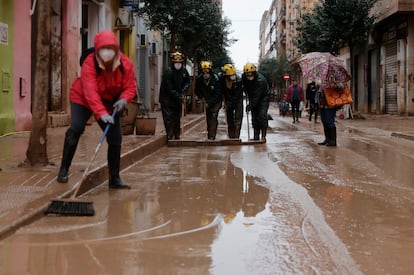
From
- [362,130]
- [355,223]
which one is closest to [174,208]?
[355,223]

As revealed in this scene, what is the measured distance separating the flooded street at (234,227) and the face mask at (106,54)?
56.6 inches

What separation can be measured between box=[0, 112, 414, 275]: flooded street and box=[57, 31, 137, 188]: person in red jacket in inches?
24.1

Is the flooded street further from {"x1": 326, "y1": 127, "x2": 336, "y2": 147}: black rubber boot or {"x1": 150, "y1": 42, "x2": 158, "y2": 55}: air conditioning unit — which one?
{"x1": 150, "y1": 42, "x2": 158, "y2": 55}: air conditioning unit

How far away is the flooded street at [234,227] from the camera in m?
3.83

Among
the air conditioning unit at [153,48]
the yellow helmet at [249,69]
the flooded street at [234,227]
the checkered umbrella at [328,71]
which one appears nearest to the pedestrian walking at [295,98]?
the air conditioning unit at [153,48]

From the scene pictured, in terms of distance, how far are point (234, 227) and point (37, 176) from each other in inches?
107

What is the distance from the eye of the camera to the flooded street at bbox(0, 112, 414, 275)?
383 centimetres

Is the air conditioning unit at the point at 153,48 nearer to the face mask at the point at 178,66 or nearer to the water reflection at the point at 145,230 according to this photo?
the face mask at the point at 178,66

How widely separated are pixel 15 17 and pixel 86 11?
7.63 meters

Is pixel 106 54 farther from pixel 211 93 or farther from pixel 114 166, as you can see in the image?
pixel 211 93

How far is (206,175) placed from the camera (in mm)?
7742

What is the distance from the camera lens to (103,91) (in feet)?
20.0

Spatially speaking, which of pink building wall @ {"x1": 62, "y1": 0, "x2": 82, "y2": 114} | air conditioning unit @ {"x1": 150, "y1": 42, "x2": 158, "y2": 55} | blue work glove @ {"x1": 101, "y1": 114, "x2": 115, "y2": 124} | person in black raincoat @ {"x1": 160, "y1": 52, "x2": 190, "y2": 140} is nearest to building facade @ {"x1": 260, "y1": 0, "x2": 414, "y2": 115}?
air conditioning unit @ {"x1": 150, "y1": 42, "x2": 158, "y2": 55}

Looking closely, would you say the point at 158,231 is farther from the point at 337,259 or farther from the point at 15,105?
the point at 15,105
